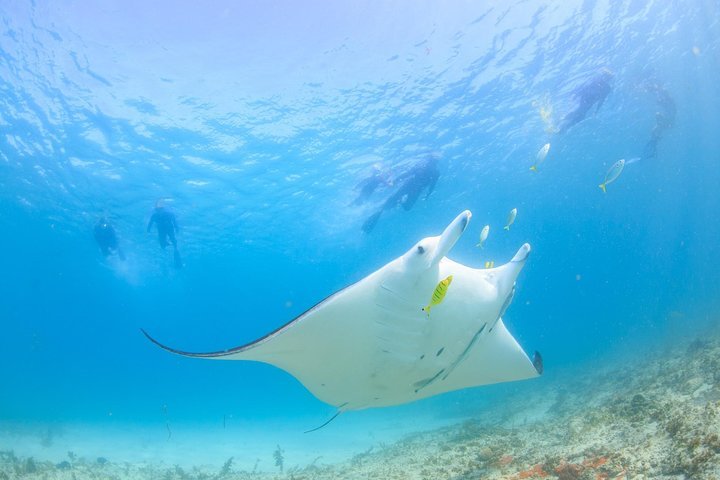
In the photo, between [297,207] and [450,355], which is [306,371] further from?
[297,207]

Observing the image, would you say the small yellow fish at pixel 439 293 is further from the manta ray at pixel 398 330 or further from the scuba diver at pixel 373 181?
the scuba diver at pixel 373 181

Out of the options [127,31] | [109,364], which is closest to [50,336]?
[109,364]

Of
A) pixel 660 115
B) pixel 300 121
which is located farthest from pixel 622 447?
pixel 660 115

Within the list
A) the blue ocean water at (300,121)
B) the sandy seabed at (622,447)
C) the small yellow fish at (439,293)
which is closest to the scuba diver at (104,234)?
the blue ocean water at (300,121)

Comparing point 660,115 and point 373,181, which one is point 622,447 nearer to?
point 373,181

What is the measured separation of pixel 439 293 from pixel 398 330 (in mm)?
530

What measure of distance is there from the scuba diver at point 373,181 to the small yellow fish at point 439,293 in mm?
18009

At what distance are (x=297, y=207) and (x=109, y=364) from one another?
74849 mm

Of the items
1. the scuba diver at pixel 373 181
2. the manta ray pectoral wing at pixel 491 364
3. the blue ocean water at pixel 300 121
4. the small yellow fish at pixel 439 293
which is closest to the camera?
the small yellow fish at pixel 439 293

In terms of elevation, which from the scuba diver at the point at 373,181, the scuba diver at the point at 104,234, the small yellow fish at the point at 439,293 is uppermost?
the scuba diver at the point at 373,181

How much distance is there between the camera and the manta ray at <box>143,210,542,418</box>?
2930 mm

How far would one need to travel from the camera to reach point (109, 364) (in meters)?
78.9

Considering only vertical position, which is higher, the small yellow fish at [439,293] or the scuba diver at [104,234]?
the scuba diver at [104,234]

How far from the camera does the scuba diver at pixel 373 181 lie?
68.6ft
